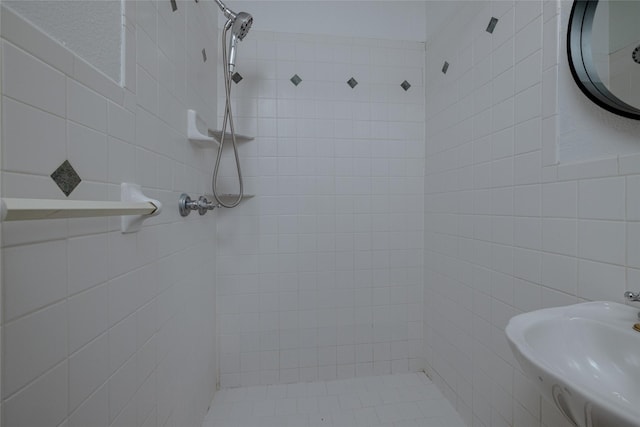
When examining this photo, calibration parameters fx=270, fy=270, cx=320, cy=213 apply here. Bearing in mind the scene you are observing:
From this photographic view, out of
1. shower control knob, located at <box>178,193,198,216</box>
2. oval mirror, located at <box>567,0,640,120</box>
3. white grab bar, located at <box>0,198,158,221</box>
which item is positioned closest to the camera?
white grab bar, located at <box>0,198,158,221</box>

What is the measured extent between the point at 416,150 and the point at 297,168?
74 cm

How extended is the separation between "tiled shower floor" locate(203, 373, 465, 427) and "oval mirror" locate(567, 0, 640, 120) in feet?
4.78

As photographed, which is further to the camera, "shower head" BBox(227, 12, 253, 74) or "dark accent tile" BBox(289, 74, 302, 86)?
"dark accent tile" BBox(289, 74, 302, 86)

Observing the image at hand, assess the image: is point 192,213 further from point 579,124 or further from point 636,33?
point 636,33

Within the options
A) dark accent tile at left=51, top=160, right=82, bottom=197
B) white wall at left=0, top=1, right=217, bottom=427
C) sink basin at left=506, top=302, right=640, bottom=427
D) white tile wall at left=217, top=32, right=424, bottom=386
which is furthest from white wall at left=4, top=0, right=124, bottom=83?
sink basin at left=506, top=302, right=640, bottom=427

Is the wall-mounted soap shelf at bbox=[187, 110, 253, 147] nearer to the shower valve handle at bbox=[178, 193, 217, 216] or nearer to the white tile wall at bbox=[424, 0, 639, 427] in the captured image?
the shower valve handle at bbox=[178, 193, 217, 216]

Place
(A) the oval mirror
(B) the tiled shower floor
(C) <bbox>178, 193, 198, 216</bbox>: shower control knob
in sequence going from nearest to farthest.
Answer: (A) the oval mirror
(C) <bbox>178, 193, 198, 216</bbox>: shower control knob
(B) the tiled shower floor

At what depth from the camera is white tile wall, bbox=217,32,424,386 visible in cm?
156

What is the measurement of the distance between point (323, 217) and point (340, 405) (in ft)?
3.28

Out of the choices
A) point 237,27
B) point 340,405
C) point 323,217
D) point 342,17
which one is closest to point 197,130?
point 237,27

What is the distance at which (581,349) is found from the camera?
63 cm

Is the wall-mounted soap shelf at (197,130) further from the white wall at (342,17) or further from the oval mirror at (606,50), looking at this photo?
the oval mirror at (606,50)

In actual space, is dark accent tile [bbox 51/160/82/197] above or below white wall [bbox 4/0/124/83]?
below

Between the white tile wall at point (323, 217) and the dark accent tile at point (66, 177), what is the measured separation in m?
1.03
